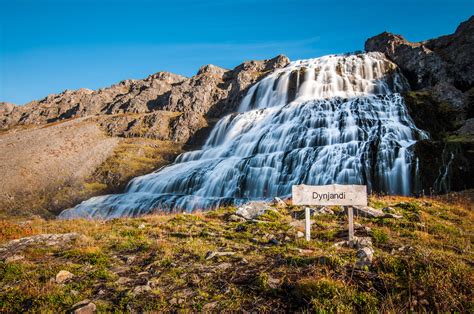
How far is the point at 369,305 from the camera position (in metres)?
4.57

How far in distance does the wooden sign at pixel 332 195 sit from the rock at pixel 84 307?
543cm

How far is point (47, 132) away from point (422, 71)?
7398 centimetres

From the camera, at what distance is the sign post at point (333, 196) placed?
8.05 m

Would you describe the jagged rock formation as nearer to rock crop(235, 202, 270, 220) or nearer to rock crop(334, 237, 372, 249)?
rock crop(235, 202, 270, 220)

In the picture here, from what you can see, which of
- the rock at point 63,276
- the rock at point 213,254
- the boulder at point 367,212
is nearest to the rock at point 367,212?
the boulder at point 367,212

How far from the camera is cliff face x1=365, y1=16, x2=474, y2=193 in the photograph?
21672 mm

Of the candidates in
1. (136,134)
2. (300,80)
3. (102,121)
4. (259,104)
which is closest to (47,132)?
(102,121)

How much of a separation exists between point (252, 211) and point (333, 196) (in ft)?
16.8

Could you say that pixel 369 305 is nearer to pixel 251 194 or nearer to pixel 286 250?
pixel 286 250

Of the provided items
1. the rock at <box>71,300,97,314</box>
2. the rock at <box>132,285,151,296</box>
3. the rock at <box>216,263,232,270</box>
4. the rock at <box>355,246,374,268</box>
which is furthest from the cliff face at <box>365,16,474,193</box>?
the rock at <box>71,300,97,314</box>

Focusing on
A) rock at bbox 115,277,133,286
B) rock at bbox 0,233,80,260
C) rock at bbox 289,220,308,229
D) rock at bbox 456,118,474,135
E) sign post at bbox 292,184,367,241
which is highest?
rock at bbox 456,118,474,135

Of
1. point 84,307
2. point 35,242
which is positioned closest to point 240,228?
point 84,307

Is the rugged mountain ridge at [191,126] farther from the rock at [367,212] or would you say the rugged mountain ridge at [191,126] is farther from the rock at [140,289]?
the rock at [140,289]

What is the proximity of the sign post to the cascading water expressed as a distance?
1689 cm
